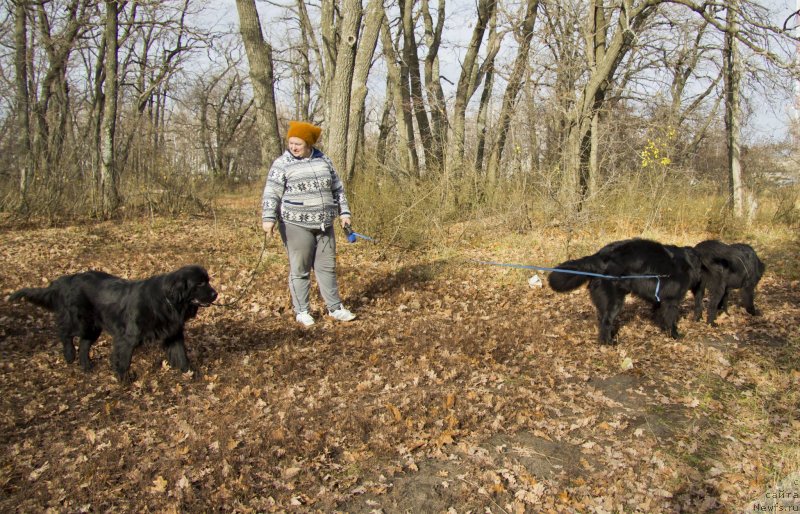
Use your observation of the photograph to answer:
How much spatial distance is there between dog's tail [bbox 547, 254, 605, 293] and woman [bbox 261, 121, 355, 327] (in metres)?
2.39

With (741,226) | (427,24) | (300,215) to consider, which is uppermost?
(427,24)

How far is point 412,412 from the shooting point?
4.27m

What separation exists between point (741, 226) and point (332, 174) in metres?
9.51

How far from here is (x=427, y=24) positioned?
19.3 metres

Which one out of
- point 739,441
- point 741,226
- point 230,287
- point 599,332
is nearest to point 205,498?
point 739,441

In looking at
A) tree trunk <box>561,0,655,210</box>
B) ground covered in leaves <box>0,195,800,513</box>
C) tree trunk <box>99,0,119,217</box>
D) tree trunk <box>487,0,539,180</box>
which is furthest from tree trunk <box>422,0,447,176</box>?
ground covered in leaves <box>0,195,800,513</box>

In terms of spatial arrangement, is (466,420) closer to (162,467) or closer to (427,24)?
(162,467)

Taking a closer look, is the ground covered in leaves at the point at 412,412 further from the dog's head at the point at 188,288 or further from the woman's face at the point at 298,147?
the woman's face at the point at 298,147

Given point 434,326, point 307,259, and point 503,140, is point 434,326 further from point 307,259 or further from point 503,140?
point 503,140

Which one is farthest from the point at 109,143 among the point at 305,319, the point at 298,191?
the point at 305,319

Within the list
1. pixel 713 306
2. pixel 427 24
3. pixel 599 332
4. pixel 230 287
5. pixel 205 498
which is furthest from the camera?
pixel 427 24

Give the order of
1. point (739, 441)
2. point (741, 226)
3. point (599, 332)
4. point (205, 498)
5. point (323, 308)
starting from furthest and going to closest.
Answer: point (741, 226), point (323, 308), point (599, 332), point (739, 441), point (205, 498)

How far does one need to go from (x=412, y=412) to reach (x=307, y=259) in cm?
242

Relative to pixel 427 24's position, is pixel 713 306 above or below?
below
